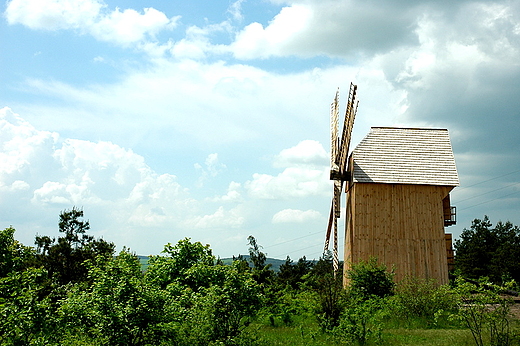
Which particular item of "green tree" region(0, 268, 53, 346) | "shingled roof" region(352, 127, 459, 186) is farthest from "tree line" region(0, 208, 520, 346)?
"shingled roof" region(352, 127, 459, 186)

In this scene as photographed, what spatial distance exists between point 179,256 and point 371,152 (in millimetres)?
15196

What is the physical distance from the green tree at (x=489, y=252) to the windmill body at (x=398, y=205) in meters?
25.0

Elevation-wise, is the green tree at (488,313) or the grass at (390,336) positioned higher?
the green tree at (488,313)

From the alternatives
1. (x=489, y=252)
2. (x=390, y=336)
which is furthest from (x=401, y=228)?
(x=489, y=252)

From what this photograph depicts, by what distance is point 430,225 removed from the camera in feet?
87.1

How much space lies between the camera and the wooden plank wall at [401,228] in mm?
26078

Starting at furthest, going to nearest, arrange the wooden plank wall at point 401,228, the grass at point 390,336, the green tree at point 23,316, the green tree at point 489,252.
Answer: the green tree at point 489,252
the wooden plank wall at point 401,228
the grass at point 390,336
the green tree at point 23,316

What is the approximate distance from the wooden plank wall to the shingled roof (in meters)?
0.46

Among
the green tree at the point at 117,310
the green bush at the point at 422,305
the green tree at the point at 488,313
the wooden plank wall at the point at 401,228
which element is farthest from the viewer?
the wooden plank wall at the point at 401,228

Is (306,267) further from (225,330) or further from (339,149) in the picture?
(225,330)

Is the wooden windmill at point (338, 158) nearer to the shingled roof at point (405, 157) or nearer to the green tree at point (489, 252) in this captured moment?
the shingled roof at point (405, 157)

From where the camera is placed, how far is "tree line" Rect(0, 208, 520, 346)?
1093cm

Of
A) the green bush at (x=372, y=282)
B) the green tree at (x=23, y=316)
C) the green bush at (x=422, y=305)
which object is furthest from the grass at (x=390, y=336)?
the green tree at (x=23, y=316)

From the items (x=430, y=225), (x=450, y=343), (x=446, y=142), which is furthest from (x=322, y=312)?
(x=446, y=142)
